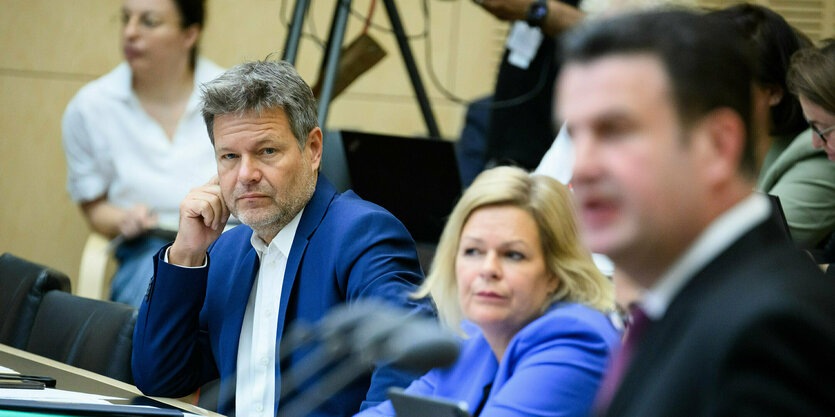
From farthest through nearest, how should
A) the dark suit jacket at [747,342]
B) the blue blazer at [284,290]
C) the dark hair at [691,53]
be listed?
the blue blazer at [284,290] < the dark hair at [691,53] < the dark suit jacket at [747,342]

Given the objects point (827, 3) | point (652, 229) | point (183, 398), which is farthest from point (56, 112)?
point (652, 229)

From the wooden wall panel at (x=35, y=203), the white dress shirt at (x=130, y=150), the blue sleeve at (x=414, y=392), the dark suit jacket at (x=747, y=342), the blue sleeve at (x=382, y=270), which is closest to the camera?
the dark suit jacket at (x=747, y=342)

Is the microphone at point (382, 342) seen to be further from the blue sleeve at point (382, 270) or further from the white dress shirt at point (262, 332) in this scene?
the white dress shirt at point (262, 332)

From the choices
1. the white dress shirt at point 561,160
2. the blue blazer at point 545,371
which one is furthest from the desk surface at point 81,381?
the white dress shirt at point 561,160

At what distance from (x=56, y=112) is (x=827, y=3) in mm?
3714

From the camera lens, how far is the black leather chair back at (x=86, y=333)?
8.16ft

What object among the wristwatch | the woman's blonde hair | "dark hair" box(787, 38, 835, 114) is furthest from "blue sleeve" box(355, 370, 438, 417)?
the wristwatch

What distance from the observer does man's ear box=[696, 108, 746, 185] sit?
92 cm

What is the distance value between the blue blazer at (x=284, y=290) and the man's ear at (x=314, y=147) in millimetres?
36

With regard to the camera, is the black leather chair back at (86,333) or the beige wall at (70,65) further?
the beige wall at (70,65)

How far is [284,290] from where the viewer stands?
7.18 feet

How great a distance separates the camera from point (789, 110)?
290 cm

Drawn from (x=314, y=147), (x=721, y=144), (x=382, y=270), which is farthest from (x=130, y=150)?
(x=721, y=144)

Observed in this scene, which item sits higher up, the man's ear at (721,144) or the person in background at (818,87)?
the man's ear at (721,144)
